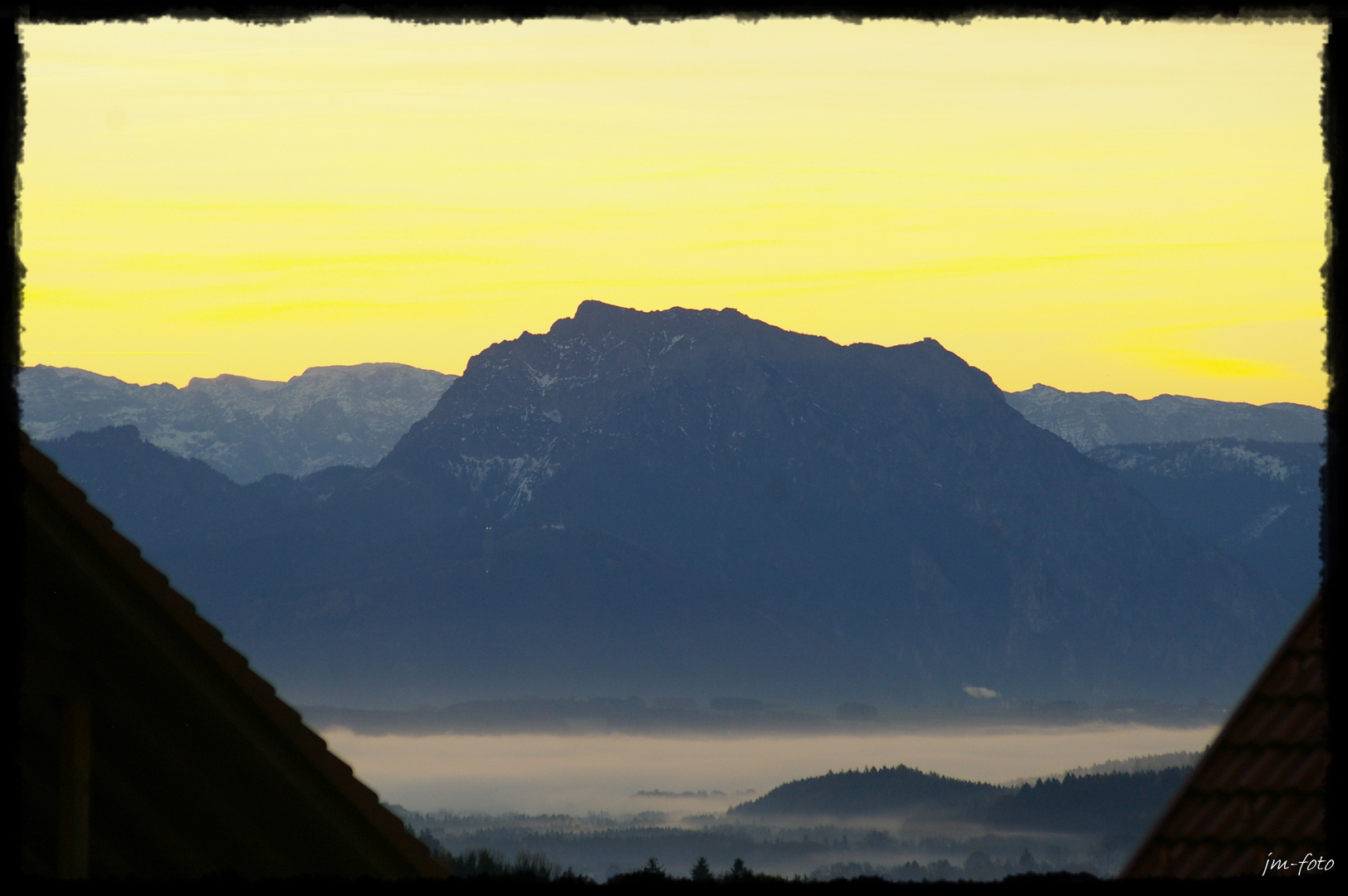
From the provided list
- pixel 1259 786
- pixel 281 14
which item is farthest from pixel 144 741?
pixel 1259 786

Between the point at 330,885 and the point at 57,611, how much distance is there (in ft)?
6.49

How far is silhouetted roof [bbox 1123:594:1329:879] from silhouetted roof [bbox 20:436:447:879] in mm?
5110

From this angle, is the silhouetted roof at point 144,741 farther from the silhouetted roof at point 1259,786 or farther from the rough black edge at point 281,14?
the silhouetted roof at point 1259,786

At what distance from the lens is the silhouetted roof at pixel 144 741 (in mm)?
6258

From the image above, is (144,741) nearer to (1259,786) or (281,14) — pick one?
(281,14)

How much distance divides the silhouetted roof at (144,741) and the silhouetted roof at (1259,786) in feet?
16.8

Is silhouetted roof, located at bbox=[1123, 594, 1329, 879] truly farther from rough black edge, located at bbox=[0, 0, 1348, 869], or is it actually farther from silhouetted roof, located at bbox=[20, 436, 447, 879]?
silhouetted roof, located at bbox=[20, 436, 447, 879]

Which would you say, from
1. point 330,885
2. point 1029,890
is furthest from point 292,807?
point 1029,890

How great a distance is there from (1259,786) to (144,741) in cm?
644

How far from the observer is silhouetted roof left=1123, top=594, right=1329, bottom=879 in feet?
28.1

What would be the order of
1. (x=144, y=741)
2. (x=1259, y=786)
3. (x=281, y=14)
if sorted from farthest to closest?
1. (x=1259, y=786)
2. (x=144, y=741)
3. (x=281, y=14)

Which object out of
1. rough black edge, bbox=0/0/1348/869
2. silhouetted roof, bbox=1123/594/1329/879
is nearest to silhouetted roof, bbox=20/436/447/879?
rough black edge, bbox=0/0/1348/869

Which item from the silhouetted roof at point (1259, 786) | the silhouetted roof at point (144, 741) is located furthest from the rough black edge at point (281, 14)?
the silhouetted roof at point (1259, 786)

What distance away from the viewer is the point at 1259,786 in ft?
29.3
